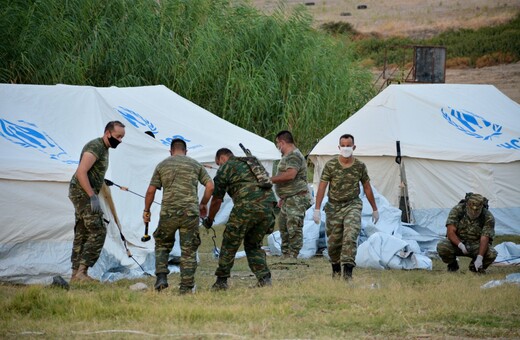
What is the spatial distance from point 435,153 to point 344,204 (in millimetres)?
6342

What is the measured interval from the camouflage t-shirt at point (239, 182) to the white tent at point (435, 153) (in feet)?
22.9

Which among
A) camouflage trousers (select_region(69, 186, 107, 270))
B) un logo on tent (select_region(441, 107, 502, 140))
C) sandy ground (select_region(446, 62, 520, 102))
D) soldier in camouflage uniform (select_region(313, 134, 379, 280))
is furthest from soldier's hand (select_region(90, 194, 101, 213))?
sandy ground (select_region(446, 62, 520, 102))

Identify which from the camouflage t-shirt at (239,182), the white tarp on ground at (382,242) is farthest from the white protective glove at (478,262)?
the camouflage t-shirt at (239,182)

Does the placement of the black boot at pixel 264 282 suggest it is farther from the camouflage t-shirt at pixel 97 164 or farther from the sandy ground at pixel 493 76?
the sandy ground at pixel 493 76

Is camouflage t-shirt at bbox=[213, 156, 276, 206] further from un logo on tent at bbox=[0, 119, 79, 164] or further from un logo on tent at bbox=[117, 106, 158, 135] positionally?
un logo on tent at bbox=[117, 106, 158, 135]

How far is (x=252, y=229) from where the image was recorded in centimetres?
1051

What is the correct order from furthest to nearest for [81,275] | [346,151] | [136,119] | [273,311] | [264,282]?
[136,119] < [346,151] < [81,275] < [264,282] < [273,311]

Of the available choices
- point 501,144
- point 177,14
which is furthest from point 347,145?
point 177,14

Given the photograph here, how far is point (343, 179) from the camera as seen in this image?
37.3 feet

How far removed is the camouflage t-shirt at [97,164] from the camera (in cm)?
1088

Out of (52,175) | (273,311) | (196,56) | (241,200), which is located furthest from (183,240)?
(196,56)

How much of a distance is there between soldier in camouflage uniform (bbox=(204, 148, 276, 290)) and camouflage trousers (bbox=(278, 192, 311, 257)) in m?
3.62

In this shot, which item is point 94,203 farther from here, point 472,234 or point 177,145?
point 472,234

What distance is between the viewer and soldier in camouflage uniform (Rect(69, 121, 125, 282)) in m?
10.9
